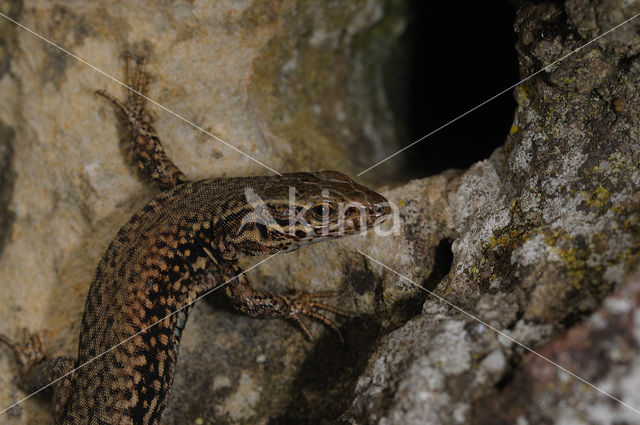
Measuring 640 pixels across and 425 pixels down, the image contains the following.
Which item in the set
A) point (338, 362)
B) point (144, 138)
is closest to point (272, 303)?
point (338, 362)

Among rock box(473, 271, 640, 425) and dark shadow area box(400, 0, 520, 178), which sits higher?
dark shadow area box(400, 0, 520, 178)

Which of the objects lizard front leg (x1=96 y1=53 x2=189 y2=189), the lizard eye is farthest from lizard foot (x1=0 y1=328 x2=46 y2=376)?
the lizard eye

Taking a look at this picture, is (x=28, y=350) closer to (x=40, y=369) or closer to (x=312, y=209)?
(x=40, y=369)

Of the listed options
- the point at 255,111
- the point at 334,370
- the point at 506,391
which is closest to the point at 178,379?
the point at 334,370

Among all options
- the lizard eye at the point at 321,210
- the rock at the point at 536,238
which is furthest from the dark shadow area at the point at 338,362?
the lizard eye at the point at 321,210

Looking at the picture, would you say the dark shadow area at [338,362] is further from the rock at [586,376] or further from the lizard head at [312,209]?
the rock at [586,376]

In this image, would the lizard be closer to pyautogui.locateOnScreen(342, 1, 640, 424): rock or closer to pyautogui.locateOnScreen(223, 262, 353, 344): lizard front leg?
pyautogui.locateOnScreen(223, 262, 353, 344): lizard front leg

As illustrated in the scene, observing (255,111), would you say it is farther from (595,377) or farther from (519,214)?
(595,377)
